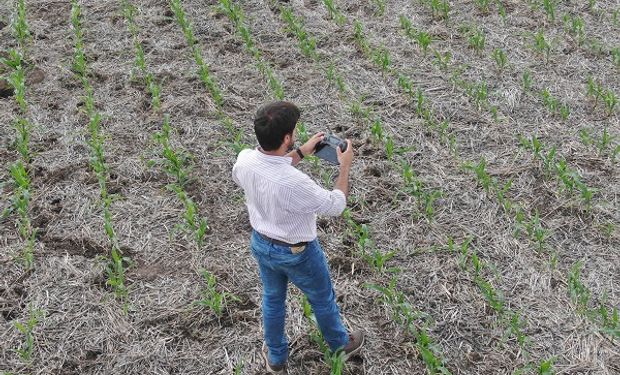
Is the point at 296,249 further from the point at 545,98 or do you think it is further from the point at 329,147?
the point at 545,98

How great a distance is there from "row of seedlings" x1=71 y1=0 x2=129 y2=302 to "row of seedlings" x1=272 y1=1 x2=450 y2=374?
5.13 feet

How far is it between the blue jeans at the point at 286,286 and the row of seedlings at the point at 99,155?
1.23 m

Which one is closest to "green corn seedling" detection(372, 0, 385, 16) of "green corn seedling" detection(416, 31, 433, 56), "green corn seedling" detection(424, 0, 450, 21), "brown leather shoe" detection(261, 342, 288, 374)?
"green corn seedling" detection(424, 0, 450, 21)

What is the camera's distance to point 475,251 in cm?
479

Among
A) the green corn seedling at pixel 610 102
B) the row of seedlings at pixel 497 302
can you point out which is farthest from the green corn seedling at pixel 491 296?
the green corn seedling at pixel 610 102

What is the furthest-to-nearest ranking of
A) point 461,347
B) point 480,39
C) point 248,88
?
point 480,39 → point 248,88 → point 461,347

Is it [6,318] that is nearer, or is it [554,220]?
[6,318]

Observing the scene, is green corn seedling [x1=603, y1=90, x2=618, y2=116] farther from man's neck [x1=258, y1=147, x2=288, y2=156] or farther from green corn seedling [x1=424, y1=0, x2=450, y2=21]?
man's neck [x1=258, y1=147, x2=288, y2=156]

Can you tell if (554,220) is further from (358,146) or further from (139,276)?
(139,276)

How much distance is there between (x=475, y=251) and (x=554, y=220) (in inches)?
27.4

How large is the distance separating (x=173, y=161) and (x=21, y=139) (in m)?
1.39

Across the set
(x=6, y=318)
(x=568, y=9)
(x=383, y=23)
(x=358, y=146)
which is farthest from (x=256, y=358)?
(x=568, y=9)

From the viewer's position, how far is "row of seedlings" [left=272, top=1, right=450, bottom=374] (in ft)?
13.3

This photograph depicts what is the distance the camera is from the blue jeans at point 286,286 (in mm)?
3498
